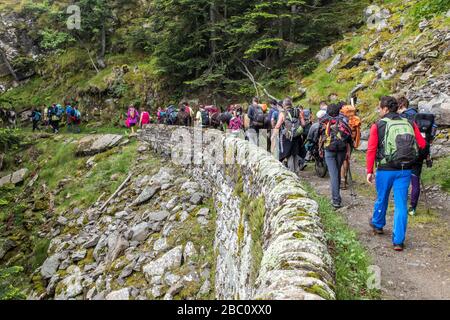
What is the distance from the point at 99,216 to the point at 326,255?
1275 centimetres

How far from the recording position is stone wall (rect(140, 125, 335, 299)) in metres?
3.14

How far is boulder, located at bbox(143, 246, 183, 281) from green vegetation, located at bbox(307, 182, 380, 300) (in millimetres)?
5451

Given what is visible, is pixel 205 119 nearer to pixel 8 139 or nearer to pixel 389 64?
pixel 8 139

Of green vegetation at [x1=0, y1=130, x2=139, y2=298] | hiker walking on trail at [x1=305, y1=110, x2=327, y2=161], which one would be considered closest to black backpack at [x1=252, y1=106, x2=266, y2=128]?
hiker walking on trail at [x1=305, y1=110, x2=327, y2=161]

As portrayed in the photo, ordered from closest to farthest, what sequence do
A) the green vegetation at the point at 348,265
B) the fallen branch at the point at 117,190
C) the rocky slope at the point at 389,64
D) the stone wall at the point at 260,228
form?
1. the stone wall at the point at 260,228
2. the green vegetation at the point at 348,265
3. the rocky slope at the point at 389,64
4. the fallen branch at the point at 117,190

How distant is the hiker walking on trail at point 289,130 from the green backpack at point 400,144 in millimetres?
4558

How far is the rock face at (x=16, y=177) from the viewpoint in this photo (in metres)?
21.3

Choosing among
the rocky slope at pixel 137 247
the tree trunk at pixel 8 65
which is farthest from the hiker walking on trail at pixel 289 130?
the tree trunk at pixel 8 65

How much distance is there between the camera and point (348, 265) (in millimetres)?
4281

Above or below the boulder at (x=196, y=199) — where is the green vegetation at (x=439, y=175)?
above

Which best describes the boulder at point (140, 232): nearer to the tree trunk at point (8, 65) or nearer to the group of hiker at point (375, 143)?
the group of hiker at point (375, 143)

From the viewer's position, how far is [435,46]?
49.7 feet

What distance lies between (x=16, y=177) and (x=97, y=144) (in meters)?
5.41
